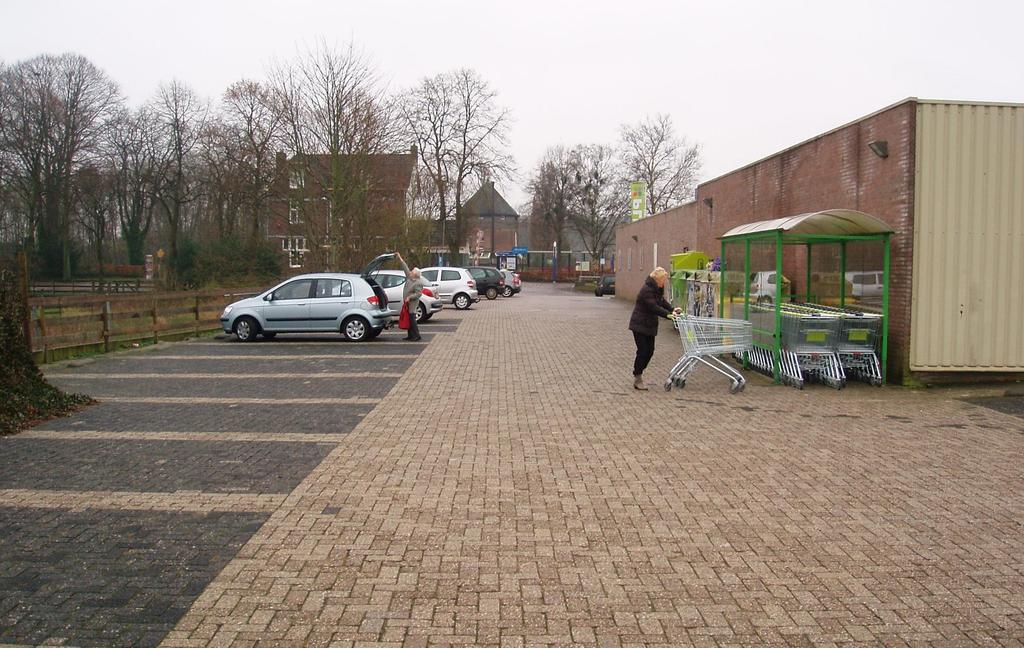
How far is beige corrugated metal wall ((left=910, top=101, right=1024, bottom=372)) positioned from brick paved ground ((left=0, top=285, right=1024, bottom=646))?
5.19 feet

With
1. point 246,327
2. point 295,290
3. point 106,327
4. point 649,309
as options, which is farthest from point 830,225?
point 106,327

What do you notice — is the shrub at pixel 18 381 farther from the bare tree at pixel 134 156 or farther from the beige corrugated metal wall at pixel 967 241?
the bare tree at pixel 134 156

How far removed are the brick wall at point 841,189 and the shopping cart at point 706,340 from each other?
88.7 inches

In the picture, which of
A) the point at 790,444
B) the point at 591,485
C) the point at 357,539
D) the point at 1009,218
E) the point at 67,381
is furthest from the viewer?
the point at 67,381

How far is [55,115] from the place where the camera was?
43438 mm

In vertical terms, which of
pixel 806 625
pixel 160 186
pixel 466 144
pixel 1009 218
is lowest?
pixel 806 625

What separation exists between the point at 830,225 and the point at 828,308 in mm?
1523

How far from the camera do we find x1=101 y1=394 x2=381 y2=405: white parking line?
34.4 ft

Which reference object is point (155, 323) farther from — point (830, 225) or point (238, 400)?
point (830, 225)

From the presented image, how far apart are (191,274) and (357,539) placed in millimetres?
38574

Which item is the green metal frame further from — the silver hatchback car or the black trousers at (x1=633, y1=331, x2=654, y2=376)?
the silver hatchback car

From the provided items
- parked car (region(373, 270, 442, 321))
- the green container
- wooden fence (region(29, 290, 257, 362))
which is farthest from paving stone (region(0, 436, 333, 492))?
the green container

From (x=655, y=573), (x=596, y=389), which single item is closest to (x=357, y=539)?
(x=655, y=573)

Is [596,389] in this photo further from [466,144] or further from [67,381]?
[466,144]
